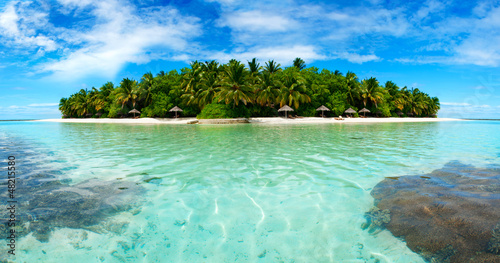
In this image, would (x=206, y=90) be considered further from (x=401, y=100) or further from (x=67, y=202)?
(x=401, y=100)

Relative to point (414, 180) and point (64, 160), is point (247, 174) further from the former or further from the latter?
point (64, 160)

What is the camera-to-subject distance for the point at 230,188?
14.4 ft

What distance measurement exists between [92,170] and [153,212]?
3.33m

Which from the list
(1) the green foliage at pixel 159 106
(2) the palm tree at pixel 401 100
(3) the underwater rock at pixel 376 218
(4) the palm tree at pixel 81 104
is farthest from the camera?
(4) the palm tree at pixel 81 104

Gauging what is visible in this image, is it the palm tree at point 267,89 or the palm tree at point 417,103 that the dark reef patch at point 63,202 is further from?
the palm tree at point 417,103

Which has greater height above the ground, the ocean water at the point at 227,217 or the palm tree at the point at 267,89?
the palm tree at the point at 267,89

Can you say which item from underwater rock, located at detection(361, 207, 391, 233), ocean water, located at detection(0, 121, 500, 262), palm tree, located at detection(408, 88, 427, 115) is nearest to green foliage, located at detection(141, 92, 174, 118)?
ocean water, located at detection(0, 121, 500, 262)

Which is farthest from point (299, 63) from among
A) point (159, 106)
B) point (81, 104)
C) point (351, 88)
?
point (81, 104)

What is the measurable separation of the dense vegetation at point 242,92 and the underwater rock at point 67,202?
3026 cm

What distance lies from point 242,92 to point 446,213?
32.7m

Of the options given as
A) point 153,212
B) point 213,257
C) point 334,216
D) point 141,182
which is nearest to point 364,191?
point 334,216

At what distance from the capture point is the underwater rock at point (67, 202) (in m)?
2.99

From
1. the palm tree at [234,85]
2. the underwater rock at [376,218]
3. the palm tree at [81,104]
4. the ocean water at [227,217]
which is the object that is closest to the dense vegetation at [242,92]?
the palm tree at [234,85]

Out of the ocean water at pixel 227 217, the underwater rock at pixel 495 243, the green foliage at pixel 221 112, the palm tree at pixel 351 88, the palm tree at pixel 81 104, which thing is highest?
the palm tree at pixel 351 88
